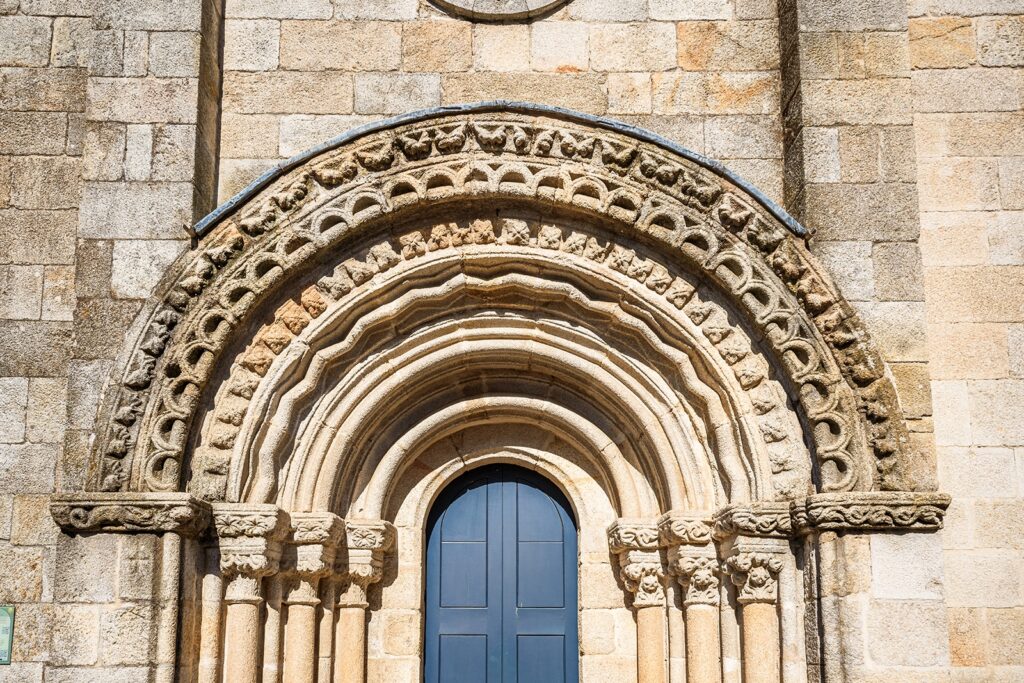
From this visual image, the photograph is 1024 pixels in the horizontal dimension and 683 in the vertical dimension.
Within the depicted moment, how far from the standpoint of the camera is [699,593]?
648 centimetres

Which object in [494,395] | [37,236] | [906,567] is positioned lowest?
[906,567]

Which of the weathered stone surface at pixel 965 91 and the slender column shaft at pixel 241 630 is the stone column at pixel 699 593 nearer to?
the slender column shaft at pixel 241 630

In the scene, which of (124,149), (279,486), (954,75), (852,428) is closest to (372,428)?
(279,486)

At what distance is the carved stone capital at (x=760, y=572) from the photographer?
616 cm

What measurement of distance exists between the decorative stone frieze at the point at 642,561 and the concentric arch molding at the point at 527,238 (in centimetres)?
115

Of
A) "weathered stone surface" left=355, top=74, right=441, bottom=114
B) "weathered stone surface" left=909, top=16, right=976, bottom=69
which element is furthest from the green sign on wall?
"weathered stone surface" left=909, top=16, right=976, bottom=69

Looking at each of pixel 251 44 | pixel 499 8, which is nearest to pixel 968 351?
pixel 499 8

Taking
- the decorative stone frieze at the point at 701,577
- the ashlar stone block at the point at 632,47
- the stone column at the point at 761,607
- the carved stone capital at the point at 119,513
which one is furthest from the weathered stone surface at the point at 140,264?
the stone column at the point at 761,607

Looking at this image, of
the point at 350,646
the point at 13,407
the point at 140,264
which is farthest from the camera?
the point at 350,646

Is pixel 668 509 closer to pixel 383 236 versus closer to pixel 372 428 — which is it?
pixel 372 428

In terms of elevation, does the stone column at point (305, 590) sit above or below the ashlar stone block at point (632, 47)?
below

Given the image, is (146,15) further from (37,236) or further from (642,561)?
(642,561)

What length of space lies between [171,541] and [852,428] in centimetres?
→ 358

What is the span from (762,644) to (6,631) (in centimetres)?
404
